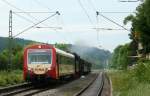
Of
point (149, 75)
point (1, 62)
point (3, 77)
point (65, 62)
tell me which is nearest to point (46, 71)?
point (3, 77)

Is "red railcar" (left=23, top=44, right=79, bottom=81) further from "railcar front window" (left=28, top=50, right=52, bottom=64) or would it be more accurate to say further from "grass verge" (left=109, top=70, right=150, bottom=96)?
"grass verge" (left=109, top=70, right=150, bottom=96)

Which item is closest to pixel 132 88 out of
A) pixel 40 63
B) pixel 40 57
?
pixel 40 63

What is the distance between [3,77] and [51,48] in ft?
15.5

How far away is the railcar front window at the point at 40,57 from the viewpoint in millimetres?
39500

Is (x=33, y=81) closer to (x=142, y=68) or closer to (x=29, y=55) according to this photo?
(x=29, y=55)

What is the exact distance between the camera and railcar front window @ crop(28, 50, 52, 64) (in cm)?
3950

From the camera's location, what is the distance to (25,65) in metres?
39.6

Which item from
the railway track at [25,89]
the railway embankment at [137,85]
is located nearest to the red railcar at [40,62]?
the railway track at [25,89]

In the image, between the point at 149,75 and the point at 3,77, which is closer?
the point at 149,75

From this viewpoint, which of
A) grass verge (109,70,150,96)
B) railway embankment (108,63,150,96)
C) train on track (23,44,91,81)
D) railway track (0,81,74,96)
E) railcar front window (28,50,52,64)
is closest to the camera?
grass verge (109,70,150,96)

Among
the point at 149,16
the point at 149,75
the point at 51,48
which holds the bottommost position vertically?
the point at 149,75

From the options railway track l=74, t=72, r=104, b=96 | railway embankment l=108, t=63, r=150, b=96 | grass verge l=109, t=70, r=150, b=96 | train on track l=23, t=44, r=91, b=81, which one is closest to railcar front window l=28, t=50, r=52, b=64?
train on track l=23, t=44, r=91, b=81

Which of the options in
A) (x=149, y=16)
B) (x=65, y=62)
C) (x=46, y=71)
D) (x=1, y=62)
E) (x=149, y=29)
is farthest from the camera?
(x=1, y=62)

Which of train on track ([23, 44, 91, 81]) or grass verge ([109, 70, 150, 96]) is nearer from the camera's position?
grass verge ([109, 70, 150, 96])
